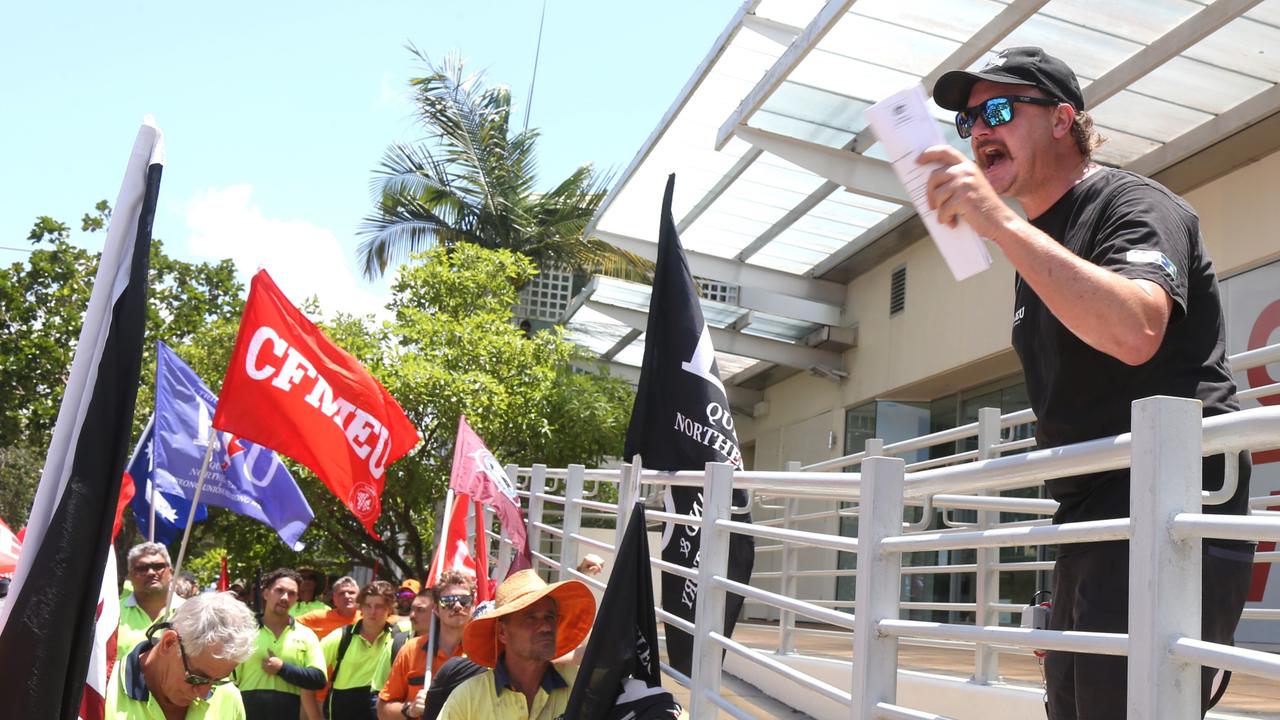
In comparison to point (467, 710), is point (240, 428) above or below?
above

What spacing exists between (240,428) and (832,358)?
15.1 m

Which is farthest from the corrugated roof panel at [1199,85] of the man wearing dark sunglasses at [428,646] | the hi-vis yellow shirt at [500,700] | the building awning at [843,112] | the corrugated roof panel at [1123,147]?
the hi-vis yellow shirt at [500,700]

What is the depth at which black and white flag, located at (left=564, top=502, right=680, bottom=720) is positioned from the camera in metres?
4.02

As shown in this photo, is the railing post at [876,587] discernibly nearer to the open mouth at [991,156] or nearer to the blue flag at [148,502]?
the open mouth at [991,156]

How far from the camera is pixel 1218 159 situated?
40.5 ft

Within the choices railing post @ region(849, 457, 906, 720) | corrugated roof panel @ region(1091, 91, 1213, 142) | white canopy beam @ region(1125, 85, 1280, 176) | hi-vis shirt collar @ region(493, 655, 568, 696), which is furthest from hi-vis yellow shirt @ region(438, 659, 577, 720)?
corrugated roof panel @ region(1091, 91, 1213, 142)

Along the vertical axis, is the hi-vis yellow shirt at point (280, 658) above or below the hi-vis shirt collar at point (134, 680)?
below

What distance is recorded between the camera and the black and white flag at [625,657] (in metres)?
4.02

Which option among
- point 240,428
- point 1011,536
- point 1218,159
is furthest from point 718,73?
point 1011,536

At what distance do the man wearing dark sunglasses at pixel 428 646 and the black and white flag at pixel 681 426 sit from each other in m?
1.65

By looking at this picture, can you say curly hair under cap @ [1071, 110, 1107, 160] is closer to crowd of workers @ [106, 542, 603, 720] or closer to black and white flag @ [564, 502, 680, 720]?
black and white flag @ [564, 502, 680, 720]

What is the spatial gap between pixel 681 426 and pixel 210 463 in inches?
236

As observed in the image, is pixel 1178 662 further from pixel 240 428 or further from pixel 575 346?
pixel 575 346

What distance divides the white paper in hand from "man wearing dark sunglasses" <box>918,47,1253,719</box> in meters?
0.03
